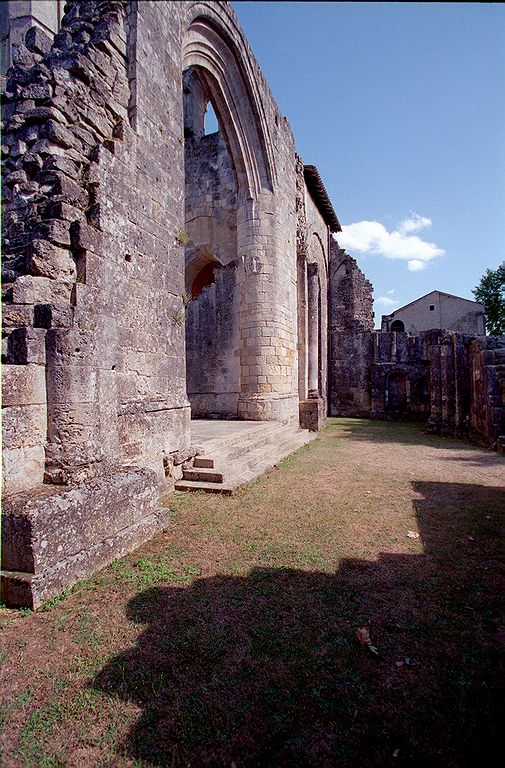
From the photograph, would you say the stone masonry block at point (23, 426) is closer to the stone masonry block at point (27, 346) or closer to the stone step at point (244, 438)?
the stone masonry block at point (27, 346)

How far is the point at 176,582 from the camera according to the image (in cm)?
302

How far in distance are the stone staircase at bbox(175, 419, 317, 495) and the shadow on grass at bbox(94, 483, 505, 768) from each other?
2.38 meters

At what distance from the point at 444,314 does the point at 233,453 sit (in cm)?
3283

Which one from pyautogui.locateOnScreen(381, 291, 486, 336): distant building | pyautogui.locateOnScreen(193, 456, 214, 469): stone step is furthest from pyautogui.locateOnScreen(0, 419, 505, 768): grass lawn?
pyautogui.locateOnScreen(381, 291, 486, 336): distant building

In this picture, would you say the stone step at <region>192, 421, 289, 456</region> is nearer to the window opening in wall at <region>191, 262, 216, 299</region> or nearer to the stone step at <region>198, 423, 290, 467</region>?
the stone step at <region>198, 423, 290, 467</region>

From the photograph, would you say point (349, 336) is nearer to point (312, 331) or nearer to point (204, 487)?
point (312, 331)

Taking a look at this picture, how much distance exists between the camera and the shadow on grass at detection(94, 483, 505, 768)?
5.50 feet

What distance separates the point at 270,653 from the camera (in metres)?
2.23

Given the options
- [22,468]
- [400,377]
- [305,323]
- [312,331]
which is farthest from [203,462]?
[400,377]

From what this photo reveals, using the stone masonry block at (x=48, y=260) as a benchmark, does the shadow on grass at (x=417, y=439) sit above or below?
below

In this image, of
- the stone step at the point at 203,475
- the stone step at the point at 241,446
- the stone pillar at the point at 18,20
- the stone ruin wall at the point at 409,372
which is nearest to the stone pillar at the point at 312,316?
the stone ruin wall at the point at 409,372

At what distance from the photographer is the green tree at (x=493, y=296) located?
33.5 meters

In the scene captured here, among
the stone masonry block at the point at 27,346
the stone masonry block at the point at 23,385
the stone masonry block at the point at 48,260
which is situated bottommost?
the stone masonry block at the point at 23,385

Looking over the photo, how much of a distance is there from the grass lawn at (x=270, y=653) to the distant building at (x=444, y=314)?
99.8 ft
